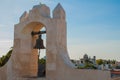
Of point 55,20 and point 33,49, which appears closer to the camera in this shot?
point 55,20

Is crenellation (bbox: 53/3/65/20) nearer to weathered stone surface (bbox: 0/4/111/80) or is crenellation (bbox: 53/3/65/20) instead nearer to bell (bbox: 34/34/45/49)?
weathered stone surface (bbox: 0/4/111/80)

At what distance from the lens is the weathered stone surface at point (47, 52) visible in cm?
998

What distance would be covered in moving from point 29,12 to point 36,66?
2.65m

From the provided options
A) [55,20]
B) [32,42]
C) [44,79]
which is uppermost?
[55,20]

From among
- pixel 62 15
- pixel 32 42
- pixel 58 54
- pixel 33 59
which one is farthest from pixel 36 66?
pixel 62 15

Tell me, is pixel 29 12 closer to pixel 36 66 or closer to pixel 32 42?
pixel 32 42

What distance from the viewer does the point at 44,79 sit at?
1061cm

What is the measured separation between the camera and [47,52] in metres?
10.7

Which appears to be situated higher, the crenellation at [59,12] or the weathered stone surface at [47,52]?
the crenellation at [59,12]

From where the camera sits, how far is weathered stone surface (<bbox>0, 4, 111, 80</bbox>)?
9.98 m

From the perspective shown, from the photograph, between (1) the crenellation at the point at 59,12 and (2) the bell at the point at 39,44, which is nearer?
(1) the crenellation at the point at 59,12

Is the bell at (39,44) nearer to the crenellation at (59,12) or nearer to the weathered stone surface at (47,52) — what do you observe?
the weathered stone surface at (47,52)

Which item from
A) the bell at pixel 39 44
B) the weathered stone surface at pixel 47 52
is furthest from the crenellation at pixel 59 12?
the bell at pixel 39 44


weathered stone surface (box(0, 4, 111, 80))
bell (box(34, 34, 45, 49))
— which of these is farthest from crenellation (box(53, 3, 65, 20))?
bell (box(34, 34, 45, 49))
